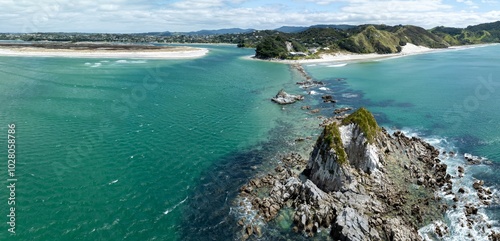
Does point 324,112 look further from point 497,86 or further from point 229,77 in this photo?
point 497,86

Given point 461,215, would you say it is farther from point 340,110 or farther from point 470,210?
point 340,110

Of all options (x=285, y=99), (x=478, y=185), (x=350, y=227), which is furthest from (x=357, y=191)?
(x=285, y=99)

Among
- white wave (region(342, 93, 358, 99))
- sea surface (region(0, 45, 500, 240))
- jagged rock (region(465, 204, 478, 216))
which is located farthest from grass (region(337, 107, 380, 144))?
white wave (region(342, 93, 358, 99))

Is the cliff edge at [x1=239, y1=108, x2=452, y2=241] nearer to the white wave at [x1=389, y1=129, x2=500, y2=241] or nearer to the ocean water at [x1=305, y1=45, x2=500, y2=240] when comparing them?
the white wave at [x1=389, y1=129, x2=500, y2=241]

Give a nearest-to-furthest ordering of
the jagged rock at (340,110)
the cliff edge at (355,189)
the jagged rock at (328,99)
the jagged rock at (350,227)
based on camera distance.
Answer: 1. the jagged rock at (350,227)
2. the cliff edge at (355,189)
3. the jagged rock at (340,110)
4. the jagged rock at (328,99)
